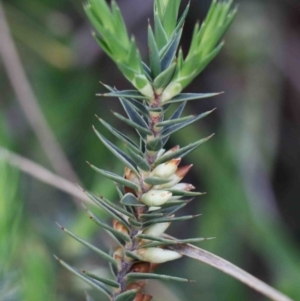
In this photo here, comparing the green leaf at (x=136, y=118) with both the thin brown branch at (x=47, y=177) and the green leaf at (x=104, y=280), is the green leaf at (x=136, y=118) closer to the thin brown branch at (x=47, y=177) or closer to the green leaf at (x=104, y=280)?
the green leaf at (x=104, y=280)

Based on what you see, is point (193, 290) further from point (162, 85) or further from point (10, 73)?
point (162, 85)

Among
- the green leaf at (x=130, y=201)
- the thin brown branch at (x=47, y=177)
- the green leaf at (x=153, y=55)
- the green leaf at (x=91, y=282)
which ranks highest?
the green leaf at (x=153, y=55)

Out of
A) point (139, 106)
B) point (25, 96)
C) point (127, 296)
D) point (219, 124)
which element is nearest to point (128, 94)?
point (139, 106)

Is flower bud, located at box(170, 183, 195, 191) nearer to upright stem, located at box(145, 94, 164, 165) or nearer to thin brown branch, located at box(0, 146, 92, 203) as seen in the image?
upright stem, located at box(145, 94, 164, 165)

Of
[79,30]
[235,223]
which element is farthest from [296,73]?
[79,30]

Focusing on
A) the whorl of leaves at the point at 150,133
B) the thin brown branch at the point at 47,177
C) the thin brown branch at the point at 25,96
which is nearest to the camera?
the whorl of leaves at the point at 150,133

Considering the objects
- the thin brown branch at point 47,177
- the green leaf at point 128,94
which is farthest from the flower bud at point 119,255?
the thin brown branch at point 47,177

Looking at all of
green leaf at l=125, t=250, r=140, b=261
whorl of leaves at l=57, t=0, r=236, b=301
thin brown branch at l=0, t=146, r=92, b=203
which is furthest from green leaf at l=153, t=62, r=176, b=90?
thin brown branch at l=0, t=146, r=92, b=203
